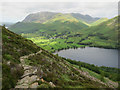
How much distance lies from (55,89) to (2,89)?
6.37 metres

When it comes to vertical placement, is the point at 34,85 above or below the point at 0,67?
below

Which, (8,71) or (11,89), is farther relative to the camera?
(8,71)

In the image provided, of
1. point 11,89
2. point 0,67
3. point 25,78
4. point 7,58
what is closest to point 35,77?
point 25,78

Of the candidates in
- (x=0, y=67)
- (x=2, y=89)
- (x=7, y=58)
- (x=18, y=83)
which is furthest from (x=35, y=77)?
(x=7, y=58)

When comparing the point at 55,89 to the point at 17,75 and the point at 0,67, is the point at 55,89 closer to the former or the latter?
the point at 17,75

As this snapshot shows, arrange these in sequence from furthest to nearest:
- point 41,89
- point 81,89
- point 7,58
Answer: point 7,58
point 81,89
point 41,89

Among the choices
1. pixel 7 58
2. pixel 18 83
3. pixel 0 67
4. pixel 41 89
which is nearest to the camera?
pixel 41 89

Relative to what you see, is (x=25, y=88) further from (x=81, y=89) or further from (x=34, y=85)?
(x=81, y=89)

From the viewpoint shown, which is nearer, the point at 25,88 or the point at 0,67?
the point at 25,88

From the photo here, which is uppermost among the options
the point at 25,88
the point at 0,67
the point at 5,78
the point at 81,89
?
the point at 0,67

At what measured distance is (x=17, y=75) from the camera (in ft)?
44.5

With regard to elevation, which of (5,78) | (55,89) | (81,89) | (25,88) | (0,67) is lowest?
Result: (81,89)

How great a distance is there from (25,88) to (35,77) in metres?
2.49

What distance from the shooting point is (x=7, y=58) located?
54.6ft
